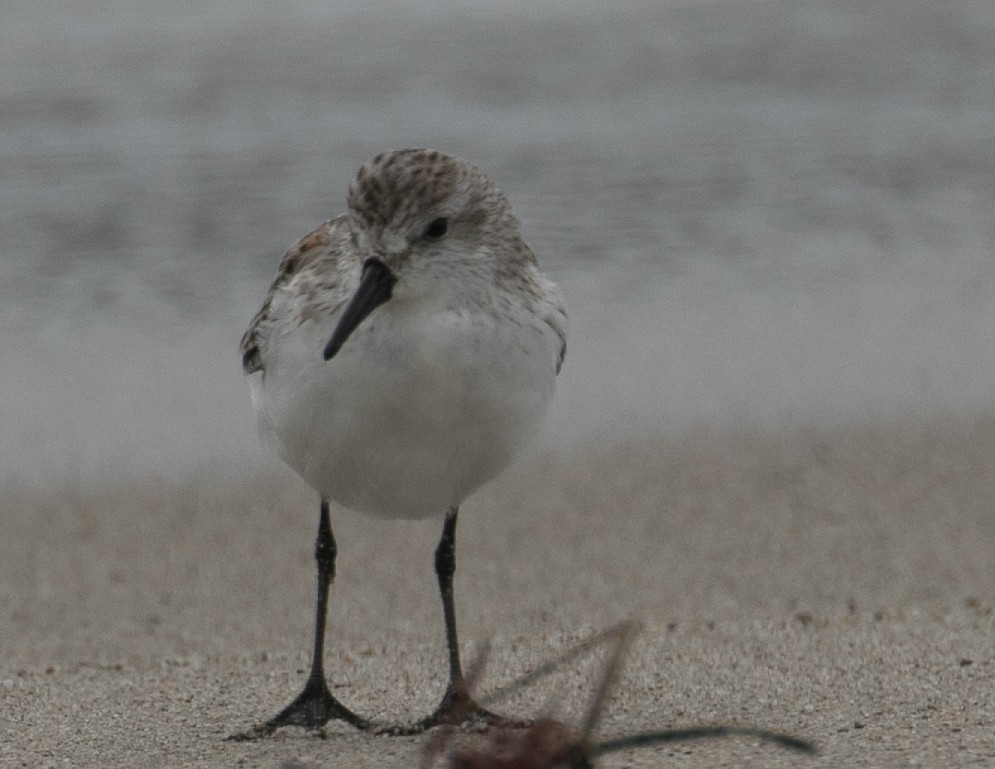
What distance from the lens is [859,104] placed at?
14609 mm

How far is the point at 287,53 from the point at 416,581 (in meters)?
11.1

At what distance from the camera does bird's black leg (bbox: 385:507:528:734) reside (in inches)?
179

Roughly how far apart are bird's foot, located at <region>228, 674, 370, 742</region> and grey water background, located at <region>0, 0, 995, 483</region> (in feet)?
12.0

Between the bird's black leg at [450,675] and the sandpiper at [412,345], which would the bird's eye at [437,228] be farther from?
the bird's black leg at [450,675]

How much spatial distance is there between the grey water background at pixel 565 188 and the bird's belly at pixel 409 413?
13.6 feet

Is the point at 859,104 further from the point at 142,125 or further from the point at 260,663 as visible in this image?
the point at 260,663

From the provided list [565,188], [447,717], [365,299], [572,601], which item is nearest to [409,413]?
[365,299]

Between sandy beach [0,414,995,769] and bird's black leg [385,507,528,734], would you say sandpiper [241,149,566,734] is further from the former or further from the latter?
sandy beach [0,414,995,769]

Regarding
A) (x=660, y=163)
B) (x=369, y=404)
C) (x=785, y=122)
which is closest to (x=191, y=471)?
(x=369, y=404)

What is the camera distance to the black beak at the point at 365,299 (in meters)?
3.83

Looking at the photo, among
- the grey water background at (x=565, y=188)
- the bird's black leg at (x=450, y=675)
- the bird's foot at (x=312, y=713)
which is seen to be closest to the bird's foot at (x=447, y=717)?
the bird's black leg at (x=450, y=675)

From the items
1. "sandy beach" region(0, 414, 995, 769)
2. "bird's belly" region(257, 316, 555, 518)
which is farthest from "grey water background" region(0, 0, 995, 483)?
"bird's belly" region(257, 316, 555, 518)

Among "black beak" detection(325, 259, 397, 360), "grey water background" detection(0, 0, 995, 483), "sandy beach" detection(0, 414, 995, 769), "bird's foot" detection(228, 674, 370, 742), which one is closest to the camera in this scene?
"black beak" detection(325, 259, 397, 360)

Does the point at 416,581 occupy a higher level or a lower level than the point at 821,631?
lower
